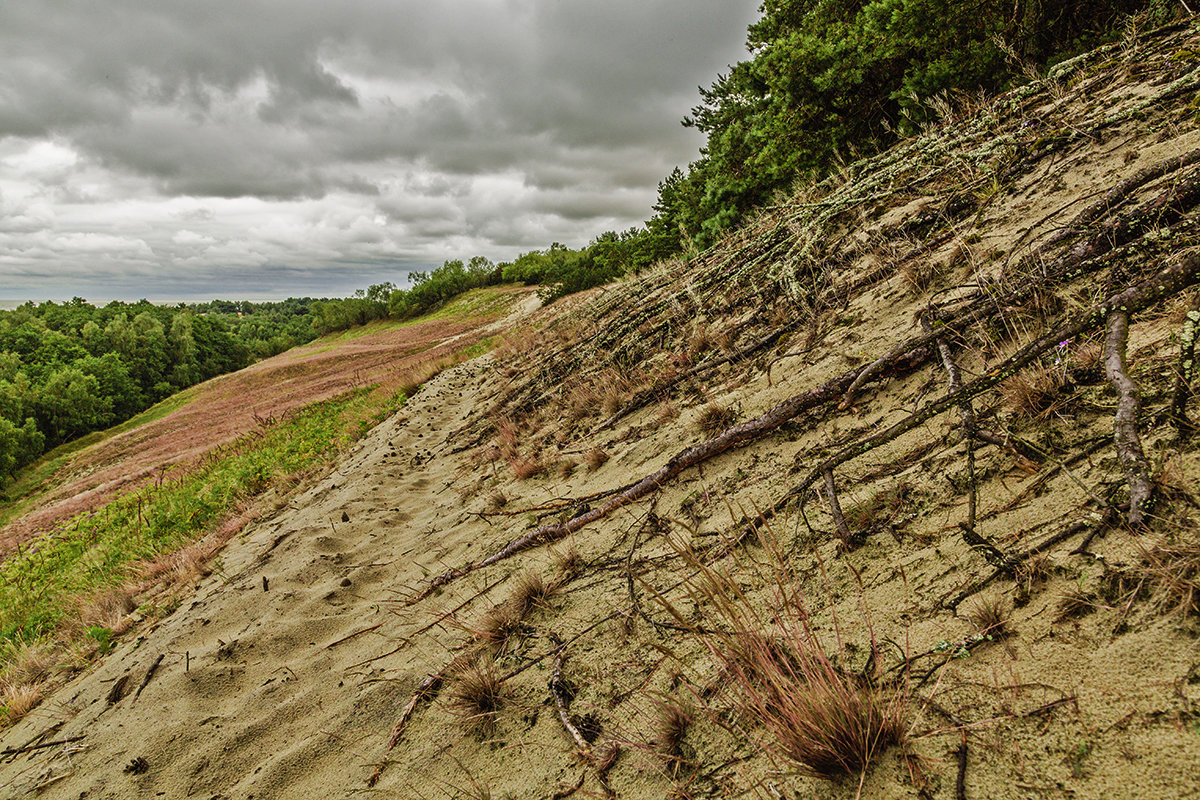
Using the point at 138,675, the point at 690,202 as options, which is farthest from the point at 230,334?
the point at 138,675

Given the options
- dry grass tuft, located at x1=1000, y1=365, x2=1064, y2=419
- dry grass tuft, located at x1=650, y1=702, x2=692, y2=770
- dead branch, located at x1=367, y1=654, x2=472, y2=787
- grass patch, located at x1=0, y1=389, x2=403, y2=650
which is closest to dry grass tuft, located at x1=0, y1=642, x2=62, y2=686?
grass patch, located at x1=0, y1=389, x2=403, y2=650

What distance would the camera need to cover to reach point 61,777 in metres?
2.77

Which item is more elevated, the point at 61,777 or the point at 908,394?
the point at 908,394

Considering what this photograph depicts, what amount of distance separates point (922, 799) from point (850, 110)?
1123cm

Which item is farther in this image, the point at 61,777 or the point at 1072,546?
the point at 61,777

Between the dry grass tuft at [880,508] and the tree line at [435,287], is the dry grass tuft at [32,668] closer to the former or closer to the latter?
the dry grass tuft at [880,508]

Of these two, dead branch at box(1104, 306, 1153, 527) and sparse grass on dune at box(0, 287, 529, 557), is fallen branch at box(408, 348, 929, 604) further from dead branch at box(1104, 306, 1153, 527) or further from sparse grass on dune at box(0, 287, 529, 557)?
sparse grass on dune at box(0, 287, 529, 557)

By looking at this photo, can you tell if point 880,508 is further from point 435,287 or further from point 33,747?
point 435,287

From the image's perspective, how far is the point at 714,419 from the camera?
369 centimetres

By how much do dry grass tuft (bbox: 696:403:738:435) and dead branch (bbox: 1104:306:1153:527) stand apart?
208cm

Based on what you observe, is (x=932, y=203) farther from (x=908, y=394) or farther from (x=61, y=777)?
(x=61, y=777)

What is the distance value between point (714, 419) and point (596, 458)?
1.19 metres

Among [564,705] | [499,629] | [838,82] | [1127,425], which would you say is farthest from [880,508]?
[838,82]

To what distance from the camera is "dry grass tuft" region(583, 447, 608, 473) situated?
4277 millimetres
